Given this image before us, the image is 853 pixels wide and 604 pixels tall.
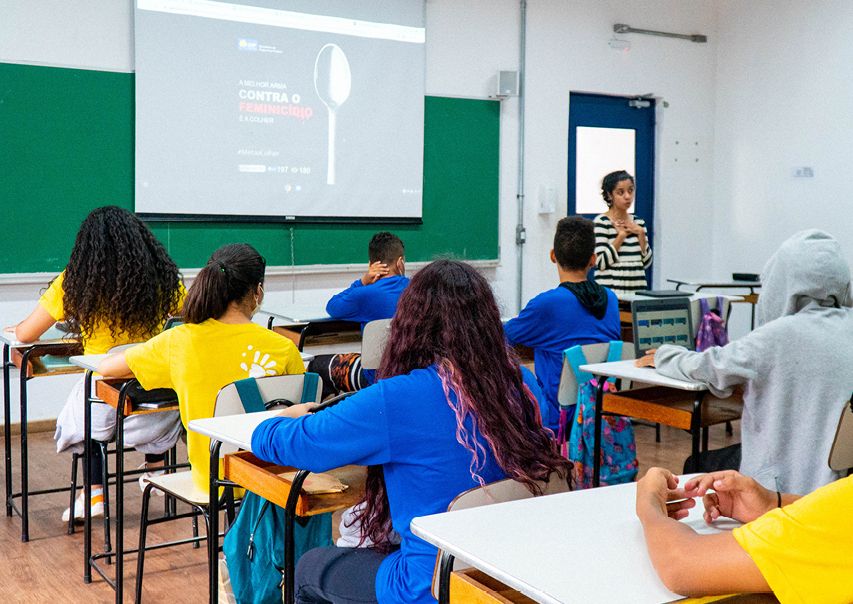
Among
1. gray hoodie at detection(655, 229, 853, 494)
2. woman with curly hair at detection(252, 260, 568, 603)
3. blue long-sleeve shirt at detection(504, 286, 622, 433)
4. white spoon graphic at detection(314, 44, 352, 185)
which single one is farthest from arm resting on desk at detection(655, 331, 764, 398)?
white spoon graphic at detection(314, 44, 352, 185)

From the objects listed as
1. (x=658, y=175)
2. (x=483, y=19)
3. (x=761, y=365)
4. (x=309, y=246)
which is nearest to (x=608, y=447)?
(x=761, y=365)

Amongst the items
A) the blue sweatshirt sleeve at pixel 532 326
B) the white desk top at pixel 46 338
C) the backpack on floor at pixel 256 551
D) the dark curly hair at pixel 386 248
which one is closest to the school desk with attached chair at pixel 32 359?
Answer: the white desk top at pixel 46 338

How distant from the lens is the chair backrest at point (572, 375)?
3592 millimetres

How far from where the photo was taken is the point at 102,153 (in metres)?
5.50

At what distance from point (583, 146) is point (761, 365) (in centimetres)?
508

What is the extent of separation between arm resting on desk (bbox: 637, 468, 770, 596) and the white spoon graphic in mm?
5250

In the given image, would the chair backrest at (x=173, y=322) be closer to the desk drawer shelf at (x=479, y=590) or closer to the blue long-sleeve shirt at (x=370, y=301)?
the blue long-sleeve shirt at (x=370, y=301)

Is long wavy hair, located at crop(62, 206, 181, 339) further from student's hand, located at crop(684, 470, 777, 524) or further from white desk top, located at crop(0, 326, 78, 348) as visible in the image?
student's hand, located at crop(684, 470, 777, 524)

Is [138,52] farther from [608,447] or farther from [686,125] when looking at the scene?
[686,125]

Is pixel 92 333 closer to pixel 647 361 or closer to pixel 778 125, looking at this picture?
pixel 647 361

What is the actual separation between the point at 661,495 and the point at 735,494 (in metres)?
0.19

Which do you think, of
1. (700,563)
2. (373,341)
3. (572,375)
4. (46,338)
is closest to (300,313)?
(373,341)

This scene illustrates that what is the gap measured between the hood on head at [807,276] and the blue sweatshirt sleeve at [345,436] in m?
1.25

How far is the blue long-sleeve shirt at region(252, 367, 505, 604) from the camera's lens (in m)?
1.74
